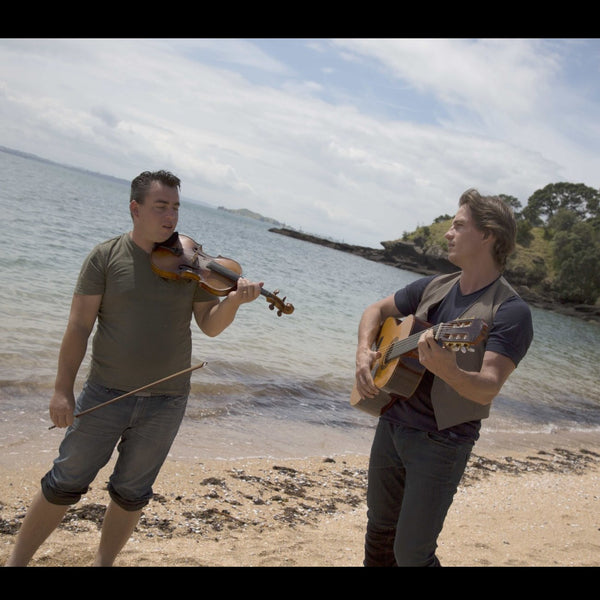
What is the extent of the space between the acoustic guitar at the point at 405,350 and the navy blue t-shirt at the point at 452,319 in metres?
0.06

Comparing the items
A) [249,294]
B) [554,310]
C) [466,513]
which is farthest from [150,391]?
[554,310]

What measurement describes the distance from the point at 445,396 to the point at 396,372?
284 mm

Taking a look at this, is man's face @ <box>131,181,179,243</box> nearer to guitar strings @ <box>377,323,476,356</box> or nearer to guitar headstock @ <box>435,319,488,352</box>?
guitar strings @ <box>377,323,476,356</box>

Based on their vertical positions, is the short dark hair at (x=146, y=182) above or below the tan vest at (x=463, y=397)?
above

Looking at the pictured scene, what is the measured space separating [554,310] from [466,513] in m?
51.6

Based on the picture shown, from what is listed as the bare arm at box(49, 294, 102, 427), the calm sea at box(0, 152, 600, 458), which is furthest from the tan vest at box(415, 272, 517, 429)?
the calm sea at box(0, 152, 600, 458)

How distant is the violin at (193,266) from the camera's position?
10.5 ft

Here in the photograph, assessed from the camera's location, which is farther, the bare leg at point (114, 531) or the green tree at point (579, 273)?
the green tree at point (579, 273)

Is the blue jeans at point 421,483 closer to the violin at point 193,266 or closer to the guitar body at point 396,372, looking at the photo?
the guitar body at point 396,372

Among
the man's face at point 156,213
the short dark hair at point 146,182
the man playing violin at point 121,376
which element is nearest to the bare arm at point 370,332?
the man playing violin at point 121,376

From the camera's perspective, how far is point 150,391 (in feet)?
10.3

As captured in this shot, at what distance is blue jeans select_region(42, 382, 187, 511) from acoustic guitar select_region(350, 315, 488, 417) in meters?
1.05

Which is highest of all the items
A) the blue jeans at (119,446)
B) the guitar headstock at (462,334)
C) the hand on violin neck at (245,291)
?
the guitar headstock at (462,334)

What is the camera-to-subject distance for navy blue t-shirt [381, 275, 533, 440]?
268cm
